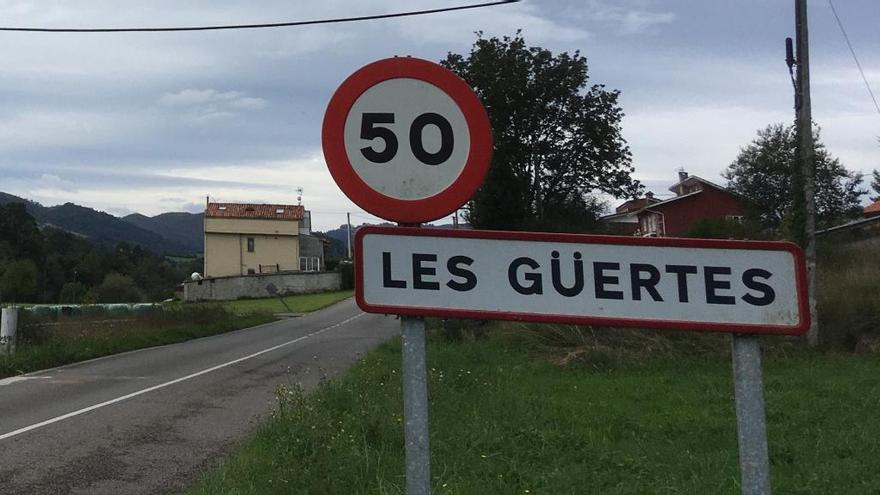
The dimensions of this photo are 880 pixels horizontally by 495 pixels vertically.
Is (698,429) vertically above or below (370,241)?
below

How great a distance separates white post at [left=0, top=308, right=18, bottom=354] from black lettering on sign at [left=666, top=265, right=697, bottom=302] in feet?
57.4

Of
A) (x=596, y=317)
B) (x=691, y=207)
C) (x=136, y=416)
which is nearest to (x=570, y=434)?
(x=596, y=317)


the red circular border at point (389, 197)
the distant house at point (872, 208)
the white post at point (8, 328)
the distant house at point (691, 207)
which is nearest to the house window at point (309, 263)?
the distant house at point (691, 207)

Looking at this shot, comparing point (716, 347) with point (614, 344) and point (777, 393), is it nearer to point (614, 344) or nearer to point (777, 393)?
point (614, 344)

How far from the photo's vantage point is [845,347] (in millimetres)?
13859

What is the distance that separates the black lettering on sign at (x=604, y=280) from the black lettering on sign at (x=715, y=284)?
0.25 meters

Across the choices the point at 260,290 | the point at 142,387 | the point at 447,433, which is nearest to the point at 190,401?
the point at 142,387

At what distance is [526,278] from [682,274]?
18.1 inches

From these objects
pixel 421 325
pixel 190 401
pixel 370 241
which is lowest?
pixel 190 401

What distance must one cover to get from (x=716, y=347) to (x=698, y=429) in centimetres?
650

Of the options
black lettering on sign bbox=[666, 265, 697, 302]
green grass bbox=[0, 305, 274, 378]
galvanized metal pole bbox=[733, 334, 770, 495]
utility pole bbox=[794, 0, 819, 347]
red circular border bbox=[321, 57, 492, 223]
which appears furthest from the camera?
green grass bbox=[0, 305, 274, 378]

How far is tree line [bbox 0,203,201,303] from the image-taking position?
239 feet

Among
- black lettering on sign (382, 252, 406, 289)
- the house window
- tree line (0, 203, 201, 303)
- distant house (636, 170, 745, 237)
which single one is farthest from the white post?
the house window

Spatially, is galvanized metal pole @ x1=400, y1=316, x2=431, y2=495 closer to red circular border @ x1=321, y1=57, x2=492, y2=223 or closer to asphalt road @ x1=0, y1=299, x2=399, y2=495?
red circular border @ x1=321, y1=57, x2=492, y2=223
